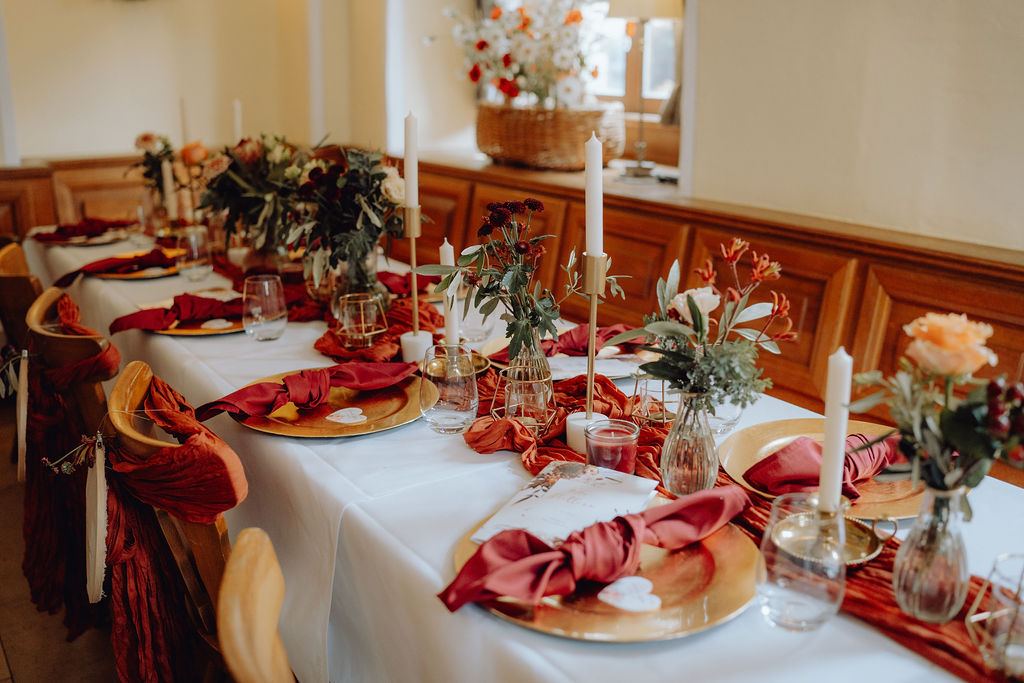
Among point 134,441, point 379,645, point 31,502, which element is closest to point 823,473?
point 379,645

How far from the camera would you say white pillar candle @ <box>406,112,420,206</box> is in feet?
5.41

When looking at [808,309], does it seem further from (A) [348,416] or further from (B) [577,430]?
(A) [348,416]

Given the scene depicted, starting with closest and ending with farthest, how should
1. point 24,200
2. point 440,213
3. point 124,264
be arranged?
1. point 124,264
2. point 440,213
3. point 24,200

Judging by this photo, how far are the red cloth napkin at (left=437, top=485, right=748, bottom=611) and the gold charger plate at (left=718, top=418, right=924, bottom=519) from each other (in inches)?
7.0

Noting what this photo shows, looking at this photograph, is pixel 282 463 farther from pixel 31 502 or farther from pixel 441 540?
pixel 31 502

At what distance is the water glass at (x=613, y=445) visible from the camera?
1.22 metres

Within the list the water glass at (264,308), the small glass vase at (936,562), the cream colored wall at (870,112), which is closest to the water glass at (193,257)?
the water glass at (264,308)

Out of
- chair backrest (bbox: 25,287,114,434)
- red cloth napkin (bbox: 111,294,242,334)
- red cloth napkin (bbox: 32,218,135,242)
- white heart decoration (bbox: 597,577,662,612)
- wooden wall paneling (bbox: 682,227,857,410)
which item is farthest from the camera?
red cloth napkin (bbox: 32,218,135,242)

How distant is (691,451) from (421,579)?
1.30 feet

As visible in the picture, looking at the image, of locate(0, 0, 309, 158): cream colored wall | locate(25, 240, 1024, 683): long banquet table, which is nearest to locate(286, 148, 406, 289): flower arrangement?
locate(25, 240, 1024, 683): long banquet table

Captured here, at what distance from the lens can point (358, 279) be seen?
2.04m

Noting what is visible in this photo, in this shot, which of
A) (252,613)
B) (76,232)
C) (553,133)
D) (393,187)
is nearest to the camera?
(252,613)

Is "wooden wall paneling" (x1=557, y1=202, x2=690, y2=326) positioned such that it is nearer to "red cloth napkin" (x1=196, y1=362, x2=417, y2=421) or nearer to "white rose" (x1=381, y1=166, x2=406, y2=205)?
"white rose" (x1=381, y1=166, x2=406, y2=205)

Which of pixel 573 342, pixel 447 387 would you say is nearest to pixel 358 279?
pixel 573 342
